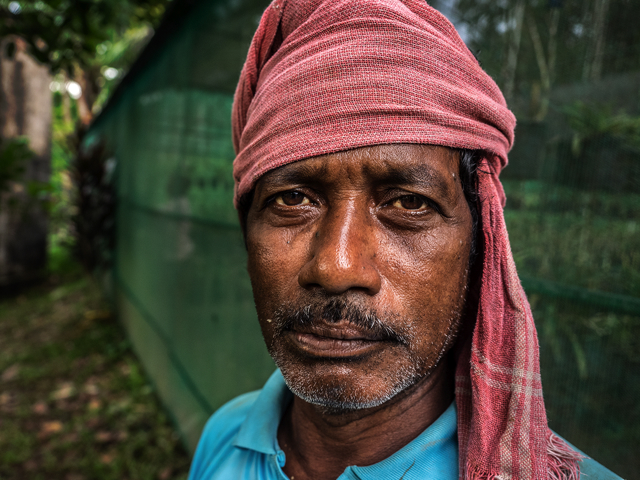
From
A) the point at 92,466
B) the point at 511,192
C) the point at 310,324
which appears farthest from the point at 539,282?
the point at 92,466

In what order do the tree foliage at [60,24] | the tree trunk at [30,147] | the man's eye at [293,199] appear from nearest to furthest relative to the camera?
the man's eye at [293,199] < the tree foliage at [60,24] < the tree trunk at [30,147]

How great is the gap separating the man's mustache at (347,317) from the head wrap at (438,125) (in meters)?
0.23

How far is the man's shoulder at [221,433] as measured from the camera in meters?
1.54

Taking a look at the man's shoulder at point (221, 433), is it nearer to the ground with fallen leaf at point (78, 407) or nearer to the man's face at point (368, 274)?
the man's face at point (368, 274)

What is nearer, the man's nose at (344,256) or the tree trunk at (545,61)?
→ the man's nose at (344,256)

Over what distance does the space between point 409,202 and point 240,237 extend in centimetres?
160

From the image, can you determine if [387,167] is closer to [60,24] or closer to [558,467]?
[558,467]

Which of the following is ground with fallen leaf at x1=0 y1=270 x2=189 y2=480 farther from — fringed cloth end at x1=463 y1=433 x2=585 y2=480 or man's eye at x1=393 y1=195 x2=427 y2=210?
man's eye at x1=393 y1=195 x2=427 y2=210

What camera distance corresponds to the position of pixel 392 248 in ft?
3.58

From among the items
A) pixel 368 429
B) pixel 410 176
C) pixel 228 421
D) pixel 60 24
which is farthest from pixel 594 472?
pixel 60 24

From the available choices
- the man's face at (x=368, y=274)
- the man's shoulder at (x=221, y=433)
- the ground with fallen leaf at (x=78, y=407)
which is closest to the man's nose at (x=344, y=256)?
the man's face at (x=368, y=274)

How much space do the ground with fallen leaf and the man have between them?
113 inches

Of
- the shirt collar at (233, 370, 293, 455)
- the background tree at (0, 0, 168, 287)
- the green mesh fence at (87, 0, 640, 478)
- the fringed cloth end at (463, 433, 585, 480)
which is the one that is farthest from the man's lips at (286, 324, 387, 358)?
the background tree at (0, 0, 168, 287)

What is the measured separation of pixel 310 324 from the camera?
3.51 ft
